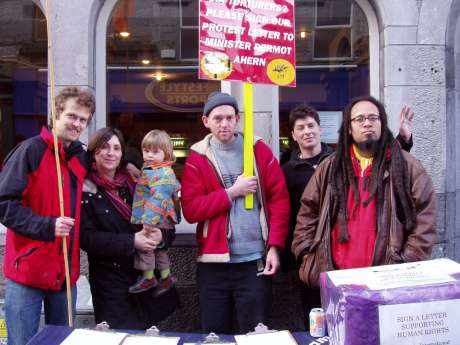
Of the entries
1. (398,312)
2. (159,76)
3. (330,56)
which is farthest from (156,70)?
(398,312)

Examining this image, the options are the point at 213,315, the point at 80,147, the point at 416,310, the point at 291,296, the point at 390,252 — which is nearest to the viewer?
the point at 416,310

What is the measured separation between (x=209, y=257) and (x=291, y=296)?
1611 mm

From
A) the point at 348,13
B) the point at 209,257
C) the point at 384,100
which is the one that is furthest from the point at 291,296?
the point at 348,13

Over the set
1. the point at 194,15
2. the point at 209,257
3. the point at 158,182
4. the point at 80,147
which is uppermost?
the point at 194,15

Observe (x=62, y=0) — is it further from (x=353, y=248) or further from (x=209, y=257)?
(x=353, y=248)

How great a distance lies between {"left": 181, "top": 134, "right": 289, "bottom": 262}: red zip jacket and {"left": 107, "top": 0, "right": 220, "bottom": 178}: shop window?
1.73 metres

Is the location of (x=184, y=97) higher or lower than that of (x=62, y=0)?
lower

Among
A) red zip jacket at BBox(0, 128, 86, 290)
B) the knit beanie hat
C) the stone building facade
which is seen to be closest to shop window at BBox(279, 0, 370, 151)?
the stone building facade

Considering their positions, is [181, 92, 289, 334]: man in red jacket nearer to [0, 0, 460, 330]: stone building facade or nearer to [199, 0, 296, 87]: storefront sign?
[199, 0, 296, 87]: storefront sign

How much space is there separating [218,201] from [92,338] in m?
1.31

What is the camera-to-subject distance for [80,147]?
3242 mm

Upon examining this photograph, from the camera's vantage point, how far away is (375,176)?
2834 mm

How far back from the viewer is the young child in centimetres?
324

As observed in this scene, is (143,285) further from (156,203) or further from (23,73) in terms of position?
(23,73)
